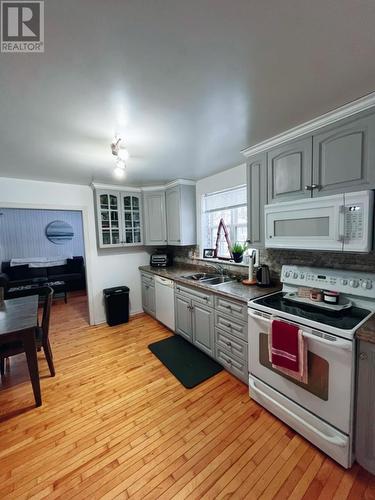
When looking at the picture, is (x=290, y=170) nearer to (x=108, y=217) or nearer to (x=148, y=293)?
(x=108, y=217)

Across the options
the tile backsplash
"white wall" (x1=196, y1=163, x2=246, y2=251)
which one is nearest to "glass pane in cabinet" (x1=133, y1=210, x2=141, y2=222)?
"white wall" (x1=196, y1=163, x2=246, y2=251)

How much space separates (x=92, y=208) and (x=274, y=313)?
10.5 feet

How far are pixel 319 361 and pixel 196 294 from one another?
1.42m

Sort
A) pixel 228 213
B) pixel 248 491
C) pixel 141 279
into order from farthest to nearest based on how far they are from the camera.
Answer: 1. pixel 141 279
2. pixel 228 213
3. pixel 248 491

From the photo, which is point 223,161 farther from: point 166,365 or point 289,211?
point 166,365

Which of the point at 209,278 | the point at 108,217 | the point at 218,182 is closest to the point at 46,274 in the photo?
Answer: the point at 108,217

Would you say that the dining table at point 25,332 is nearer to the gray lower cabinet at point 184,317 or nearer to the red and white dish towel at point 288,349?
the gray lower cabinet at point 184,317

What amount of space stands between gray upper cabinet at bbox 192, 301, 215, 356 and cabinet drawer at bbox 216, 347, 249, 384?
0.12 meters

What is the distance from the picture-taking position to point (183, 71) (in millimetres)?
1108

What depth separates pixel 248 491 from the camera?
1.27 m

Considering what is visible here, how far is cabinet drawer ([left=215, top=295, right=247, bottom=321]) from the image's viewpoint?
2.01 meters

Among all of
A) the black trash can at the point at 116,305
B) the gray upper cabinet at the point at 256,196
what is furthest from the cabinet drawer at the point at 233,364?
the black trash can at the point at 116,305

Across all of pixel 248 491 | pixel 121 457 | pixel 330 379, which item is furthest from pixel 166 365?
pixel 330 379

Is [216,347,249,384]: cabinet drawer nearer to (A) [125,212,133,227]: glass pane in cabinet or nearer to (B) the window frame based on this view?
(B) the window frame
